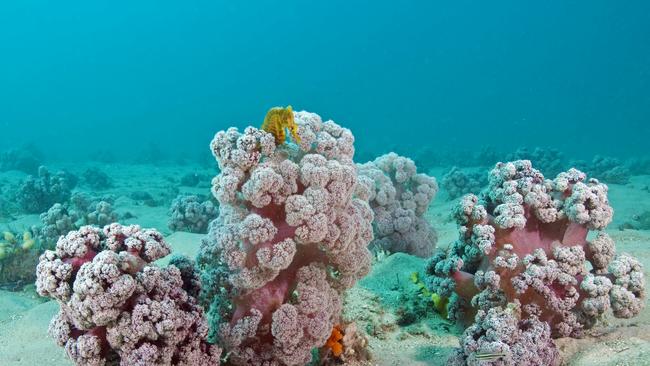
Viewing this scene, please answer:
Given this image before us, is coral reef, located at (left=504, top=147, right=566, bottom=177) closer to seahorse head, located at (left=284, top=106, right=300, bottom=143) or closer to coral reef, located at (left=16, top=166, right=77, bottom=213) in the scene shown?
seahorse head, located at (left=284, top=106, right=300, bottom=143)

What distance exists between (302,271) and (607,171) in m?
18.7

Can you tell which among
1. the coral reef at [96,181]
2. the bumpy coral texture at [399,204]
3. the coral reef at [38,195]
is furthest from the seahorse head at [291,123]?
the coral reef at [96,181]

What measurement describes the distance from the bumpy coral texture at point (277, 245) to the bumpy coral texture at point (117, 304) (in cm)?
48

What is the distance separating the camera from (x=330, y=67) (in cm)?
16725

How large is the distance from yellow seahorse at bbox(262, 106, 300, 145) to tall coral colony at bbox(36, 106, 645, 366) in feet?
0.03

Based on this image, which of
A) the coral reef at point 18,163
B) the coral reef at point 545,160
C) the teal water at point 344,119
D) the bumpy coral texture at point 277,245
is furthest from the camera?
the coral reef at point 18,163

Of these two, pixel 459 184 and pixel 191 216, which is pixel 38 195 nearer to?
pixel 191 216

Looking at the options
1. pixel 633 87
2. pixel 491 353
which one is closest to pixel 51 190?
pixel 491 353

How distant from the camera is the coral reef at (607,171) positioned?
712 inches

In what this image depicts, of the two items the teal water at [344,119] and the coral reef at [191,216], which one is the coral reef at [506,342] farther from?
the coral reef at [191,216]

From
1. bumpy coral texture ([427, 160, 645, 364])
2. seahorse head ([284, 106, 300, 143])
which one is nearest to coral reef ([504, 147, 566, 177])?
bumpy coral texture ([427, 160, 645, 364])

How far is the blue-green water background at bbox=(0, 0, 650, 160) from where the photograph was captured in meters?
82.4

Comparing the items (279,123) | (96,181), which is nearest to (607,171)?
(279,123)

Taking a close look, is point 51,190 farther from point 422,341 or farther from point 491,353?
point 491,353
